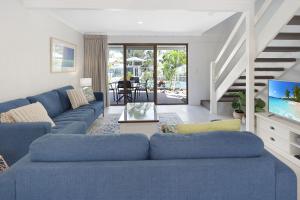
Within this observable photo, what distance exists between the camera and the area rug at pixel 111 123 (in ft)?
16.6

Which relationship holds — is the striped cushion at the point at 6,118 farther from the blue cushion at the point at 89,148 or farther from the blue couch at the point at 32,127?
the blue cushion at the point at 89,148

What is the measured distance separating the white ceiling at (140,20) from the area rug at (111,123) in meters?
2.27

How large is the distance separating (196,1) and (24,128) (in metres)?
3.19

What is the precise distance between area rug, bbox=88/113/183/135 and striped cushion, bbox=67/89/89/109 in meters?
0.53

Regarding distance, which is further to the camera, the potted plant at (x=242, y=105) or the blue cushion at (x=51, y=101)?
the potted plant at (x=242, y=105)

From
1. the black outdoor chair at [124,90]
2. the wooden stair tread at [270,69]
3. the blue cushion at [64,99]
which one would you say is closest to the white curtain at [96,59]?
the black outdoor chair at [124,90]

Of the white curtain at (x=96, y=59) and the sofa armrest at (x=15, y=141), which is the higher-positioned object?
the white curtain at (x=96, y=59)

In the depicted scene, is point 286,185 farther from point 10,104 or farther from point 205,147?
point 10,104

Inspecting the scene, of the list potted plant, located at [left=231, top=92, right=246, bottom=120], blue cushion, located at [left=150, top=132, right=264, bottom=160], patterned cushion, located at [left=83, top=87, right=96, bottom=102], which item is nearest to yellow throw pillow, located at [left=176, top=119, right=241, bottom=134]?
blue cushion, located at [left=150, top=132, right=264, bottom=160]

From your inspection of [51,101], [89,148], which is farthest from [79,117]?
[89,148]

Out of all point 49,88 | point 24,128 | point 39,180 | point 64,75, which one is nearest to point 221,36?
point 64,75

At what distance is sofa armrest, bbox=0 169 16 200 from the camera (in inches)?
55.7

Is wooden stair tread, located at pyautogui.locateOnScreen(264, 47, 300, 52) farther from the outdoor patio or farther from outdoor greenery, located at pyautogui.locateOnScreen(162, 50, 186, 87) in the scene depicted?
the outdoor patio

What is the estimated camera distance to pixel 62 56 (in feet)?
19.8
